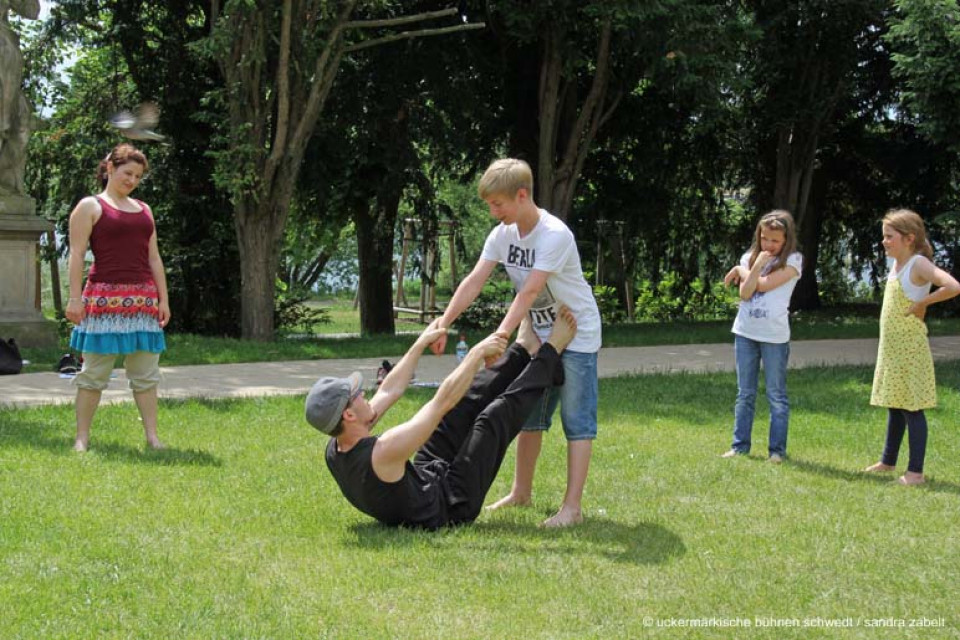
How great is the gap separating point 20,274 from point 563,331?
10045 millimetres

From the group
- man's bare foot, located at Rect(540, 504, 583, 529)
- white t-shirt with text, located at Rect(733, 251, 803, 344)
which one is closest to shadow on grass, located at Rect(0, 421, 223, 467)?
man's bare foot, located at Rect(540, 504, 583, 529)

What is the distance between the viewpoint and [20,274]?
13742mm

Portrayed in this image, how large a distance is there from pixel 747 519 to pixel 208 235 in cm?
1392

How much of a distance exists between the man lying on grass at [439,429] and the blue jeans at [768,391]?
8.09ft

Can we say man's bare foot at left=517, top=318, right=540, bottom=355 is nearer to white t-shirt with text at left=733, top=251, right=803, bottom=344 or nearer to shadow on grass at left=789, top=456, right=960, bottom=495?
white t-shirt with text at left=733, top=251, right=803, bottom=344

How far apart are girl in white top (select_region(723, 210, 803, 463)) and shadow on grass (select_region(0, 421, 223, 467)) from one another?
3.60m

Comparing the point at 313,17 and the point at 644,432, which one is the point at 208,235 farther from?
the point at 644,432

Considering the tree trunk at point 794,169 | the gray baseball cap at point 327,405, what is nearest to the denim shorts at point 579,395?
the gray baseball cap at point 327,405

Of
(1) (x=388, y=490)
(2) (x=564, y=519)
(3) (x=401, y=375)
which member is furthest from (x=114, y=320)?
(2) (x=564, y=519)

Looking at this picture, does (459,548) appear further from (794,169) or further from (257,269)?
(794,169)

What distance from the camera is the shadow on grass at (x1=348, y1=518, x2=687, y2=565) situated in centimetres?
525

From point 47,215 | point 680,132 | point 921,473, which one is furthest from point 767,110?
point 921,473

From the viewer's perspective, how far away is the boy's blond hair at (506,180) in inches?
217

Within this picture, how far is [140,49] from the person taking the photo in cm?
1827
